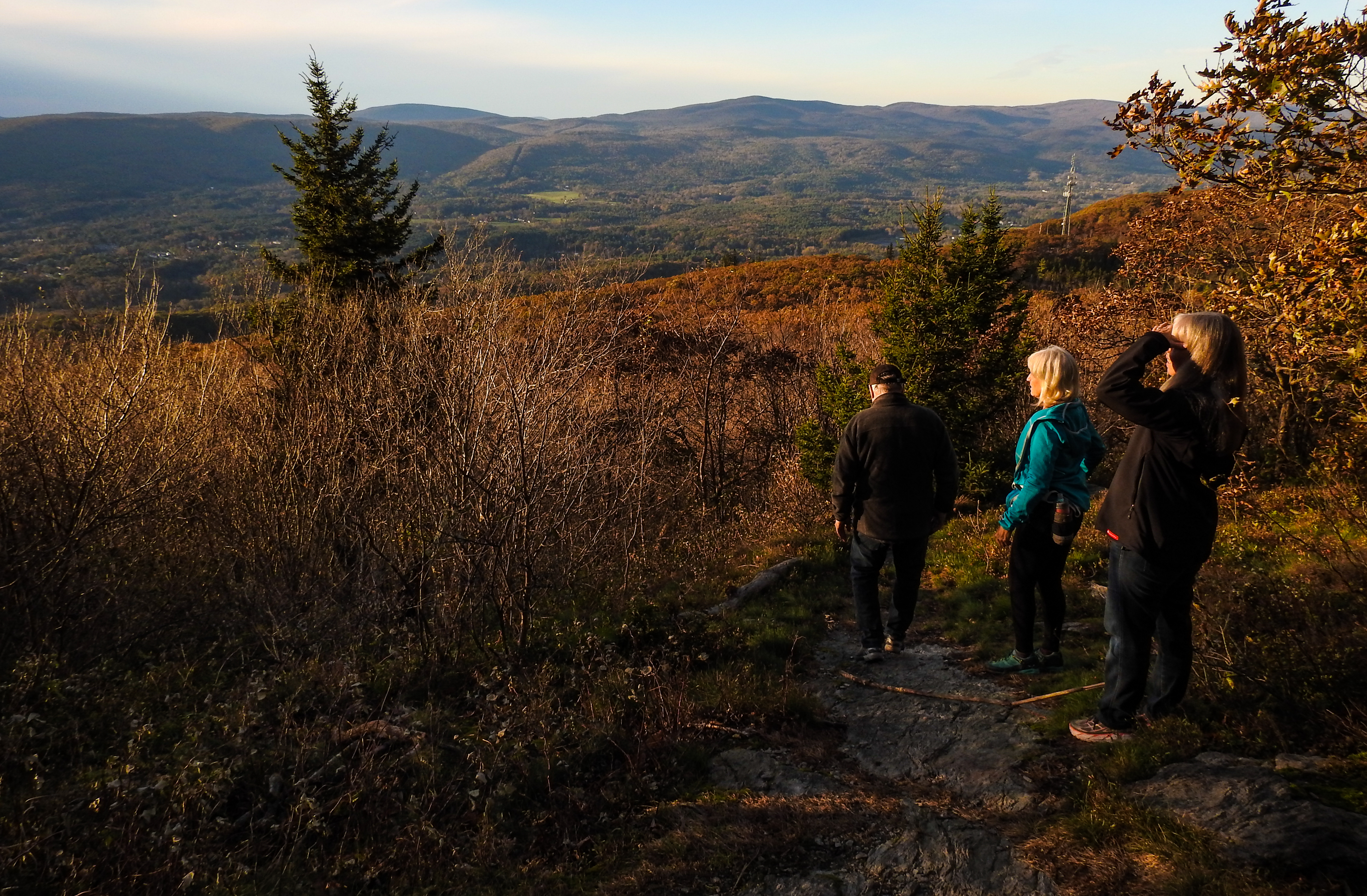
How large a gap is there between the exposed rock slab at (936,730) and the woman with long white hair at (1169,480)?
0.75m

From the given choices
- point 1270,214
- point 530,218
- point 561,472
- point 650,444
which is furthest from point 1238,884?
point 530,218

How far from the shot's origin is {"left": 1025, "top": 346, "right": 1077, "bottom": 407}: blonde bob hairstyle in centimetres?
418

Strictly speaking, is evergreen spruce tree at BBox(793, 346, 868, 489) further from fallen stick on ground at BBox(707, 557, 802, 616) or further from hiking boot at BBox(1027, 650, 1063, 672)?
hiking boot at BBox(1027, 650, 1063, 672)

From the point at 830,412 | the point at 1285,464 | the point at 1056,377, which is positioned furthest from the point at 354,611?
the point at 1285,464

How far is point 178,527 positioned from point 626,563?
488 cm

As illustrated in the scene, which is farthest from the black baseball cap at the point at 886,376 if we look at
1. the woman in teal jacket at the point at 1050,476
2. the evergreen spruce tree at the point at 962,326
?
the evergreen spruce tree at the point at 962,326

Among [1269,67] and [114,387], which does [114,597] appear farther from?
[1269,67]

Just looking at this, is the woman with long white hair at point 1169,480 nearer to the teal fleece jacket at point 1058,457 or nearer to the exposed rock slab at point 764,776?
the teal fleece jacket at point 1058,457

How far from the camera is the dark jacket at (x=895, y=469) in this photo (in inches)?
186

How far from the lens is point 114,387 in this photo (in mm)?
6008

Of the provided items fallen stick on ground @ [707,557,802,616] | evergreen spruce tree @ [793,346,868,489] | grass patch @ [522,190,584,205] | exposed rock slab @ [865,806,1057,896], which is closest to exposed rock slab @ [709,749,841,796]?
exposed rock slab @ [865,806,1057,896]

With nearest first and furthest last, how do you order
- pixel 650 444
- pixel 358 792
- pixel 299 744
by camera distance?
1. pixel 358 792
2. pixel 299 744
3. pixel 650 444

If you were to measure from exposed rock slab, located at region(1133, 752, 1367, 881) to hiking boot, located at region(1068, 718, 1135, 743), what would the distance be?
11.5 inches

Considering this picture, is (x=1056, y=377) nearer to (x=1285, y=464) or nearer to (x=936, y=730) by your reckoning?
(x=936, y=730)
